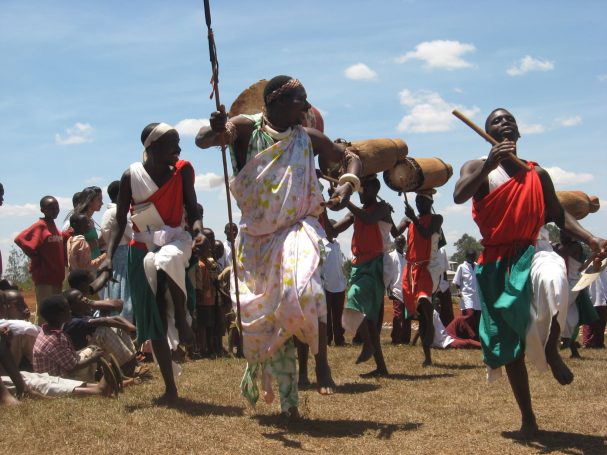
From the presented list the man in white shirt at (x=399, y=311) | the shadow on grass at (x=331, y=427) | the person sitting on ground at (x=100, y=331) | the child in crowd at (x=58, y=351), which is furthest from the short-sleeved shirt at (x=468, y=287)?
the shadow on grass at (x=331, y=427)

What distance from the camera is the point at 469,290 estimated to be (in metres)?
16.4

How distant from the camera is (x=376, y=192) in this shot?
10016 mm

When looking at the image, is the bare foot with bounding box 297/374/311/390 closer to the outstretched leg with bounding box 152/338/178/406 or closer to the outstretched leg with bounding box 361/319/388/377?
the outstretched leg with bounding box 361/319/388/377

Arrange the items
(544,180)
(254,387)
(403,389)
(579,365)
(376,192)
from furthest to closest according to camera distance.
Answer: (579,365) < (376,192) < (403,389) < (254,387) < (544,180)

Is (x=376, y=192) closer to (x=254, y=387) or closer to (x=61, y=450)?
(x=254, y=387)

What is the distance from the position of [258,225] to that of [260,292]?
514 mm

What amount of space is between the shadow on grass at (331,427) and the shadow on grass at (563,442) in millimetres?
835

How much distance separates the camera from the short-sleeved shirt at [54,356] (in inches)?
310

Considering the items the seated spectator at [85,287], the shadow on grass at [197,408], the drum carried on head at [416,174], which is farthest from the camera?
the drum carried on head at [416,174]

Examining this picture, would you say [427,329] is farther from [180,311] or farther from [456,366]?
[180,311]

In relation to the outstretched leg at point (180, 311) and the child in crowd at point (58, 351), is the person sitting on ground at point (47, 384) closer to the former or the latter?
the child in crowd at point (58, 351)

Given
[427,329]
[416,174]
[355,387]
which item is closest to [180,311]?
[355,387]

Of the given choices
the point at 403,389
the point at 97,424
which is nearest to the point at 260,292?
the point at 97,424

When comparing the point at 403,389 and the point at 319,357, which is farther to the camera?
the point at 403,389
